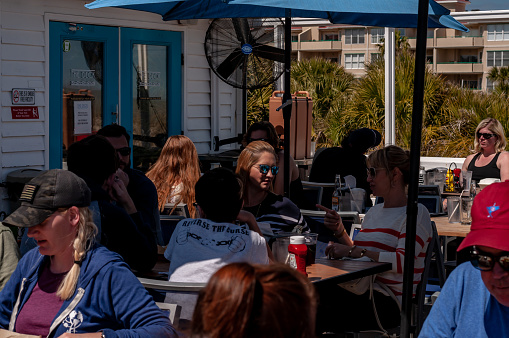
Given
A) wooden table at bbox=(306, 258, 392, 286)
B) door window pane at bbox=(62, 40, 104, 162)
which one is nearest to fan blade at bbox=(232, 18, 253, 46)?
door window pane at bbox=(62, 40, 104, 162)

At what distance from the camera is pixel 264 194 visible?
14.6 ft

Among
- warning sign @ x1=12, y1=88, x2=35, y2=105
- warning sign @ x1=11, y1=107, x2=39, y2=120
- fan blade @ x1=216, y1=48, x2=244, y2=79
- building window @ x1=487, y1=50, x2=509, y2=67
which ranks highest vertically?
building window @ x1=487, y1=50, x2=509, y2=67

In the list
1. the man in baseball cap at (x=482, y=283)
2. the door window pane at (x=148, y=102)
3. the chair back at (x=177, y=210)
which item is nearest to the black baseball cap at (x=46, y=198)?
the man in baseball cap at (x=482, y=283)

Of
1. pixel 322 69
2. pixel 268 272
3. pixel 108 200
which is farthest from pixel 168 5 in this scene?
pixel 322 69

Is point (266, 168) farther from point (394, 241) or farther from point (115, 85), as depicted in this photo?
point (115, 85)

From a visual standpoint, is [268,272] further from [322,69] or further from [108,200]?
[322,69]

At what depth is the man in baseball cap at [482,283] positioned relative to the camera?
6.91ft

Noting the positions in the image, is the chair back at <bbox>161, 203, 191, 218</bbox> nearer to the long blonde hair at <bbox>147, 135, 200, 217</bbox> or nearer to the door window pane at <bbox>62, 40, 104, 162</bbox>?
the long blonde hair at <bbox>147, 135, 200, 217</bbox>

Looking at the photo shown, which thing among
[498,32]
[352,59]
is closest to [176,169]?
[498,32]

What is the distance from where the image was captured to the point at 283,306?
1396mm

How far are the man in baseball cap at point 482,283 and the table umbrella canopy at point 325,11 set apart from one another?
2.29 m

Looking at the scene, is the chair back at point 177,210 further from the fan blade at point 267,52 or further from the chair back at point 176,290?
the fan blade at point 267,52

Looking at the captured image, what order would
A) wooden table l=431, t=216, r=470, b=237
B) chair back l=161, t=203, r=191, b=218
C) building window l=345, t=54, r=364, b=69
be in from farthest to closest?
building window l=345, t=54, r=364, b=69 → chair back l=161, t=203, r=191, b=218 → wooden table l=431, t=216, r=470, b=237

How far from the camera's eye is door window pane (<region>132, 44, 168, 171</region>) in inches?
328
